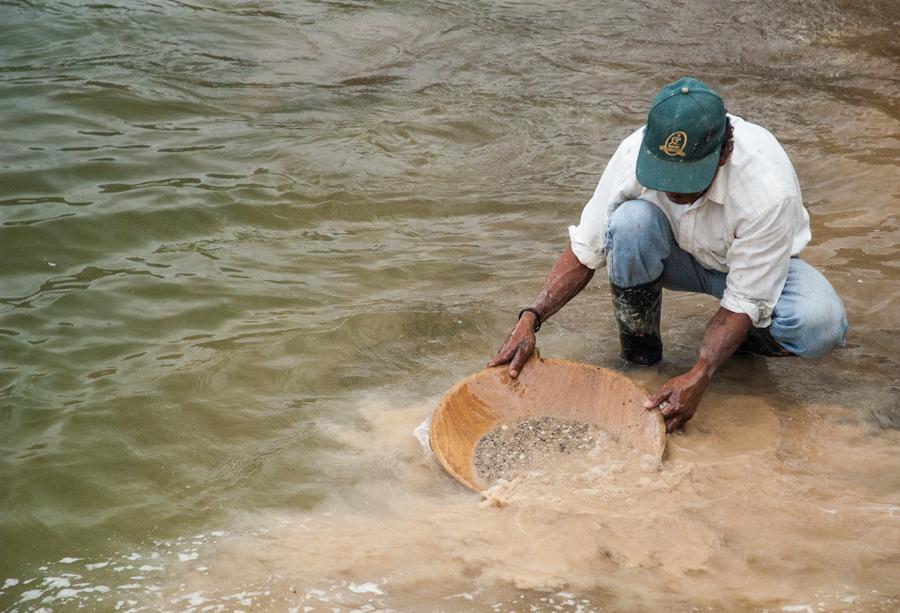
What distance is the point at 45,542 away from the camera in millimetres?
2693

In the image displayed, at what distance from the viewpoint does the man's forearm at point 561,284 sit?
3.08 m

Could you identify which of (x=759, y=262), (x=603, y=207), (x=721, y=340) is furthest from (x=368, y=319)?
(x=759, y=262)

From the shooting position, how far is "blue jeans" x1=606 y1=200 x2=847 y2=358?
2.94 metres

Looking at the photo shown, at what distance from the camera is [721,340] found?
283 cm

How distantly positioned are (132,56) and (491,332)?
154 inches

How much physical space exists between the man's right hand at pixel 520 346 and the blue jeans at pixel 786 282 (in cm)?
33

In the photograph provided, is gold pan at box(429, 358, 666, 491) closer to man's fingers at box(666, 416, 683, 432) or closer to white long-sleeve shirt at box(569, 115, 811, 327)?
man's fingers at box(666, 416, 683, 432)

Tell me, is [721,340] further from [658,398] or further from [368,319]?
[368,319]

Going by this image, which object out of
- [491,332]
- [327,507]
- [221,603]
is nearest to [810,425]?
[491,332]

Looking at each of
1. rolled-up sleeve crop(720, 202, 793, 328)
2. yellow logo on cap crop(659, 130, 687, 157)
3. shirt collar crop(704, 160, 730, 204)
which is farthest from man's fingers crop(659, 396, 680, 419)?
yellow logo on cap crop(659, 130, 687, 157)

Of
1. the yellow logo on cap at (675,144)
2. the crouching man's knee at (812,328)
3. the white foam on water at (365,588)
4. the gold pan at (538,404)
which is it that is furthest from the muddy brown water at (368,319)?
the yellow logo on cap at (675,144)

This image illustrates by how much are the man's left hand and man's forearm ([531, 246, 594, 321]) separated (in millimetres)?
431

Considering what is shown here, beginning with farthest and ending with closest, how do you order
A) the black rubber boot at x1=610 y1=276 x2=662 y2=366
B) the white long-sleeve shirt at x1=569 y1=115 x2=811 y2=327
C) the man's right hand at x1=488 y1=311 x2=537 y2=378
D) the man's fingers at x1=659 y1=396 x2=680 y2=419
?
the black rubber boot at x1=610 y1=276 x2=662 y2=366 → the man's right hand at x1=488 y1=311 x2=537 y2=378 → the man's fingers at x1=659 y1=396 x2=680 y2=419 → the white long-sleeve shirt at x1=569 y1=115 x2=811 y2=327

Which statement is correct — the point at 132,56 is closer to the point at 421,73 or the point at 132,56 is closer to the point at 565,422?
the point at 421,73
